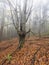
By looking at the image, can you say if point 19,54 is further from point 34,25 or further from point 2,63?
point 34,25

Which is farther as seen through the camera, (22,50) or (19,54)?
(22,50)

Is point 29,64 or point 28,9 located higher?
point 28,9

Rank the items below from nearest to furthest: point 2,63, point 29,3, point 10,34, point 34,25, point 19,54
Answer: point 2,63 < point 19,54 < point 29,3 < point 10,34 < point 34,25

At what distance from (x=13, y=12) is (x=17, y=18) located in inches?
34.3

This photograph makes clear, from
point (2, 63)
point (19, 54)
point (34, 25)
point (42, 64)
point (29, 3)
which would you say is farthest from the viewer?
point (34, 25)

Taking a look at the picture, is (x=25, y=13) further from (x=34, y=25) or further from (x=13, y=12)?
(x=34, y=25)

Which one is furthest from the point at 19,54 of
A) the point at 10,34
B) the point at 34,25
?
the point at 34,25

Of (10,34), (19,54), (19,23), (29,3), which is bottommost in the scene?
(10,34)

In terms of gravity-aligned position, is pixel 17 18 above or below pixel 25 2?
below

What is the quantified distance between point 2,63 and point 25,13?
6.34 metres

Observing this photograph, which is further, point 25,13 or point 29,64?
point 25,13

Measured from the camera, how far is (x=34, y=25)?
5097 centimetres

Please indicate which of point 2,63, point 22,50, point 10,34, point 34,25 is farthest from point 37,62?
point 34,25

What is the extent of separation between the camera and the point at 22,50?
55.8ft
